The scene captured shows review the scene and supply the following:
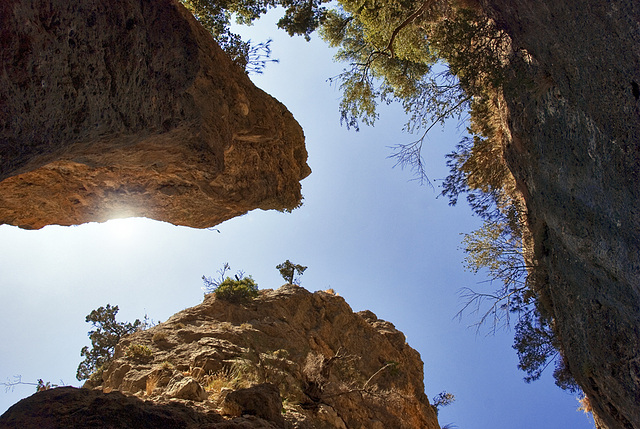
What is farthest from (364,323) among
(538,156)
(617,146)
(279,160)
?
(617,146)

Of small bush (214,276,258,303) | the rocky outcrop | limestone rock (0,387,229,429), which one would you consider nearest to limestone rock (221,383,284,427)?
limestone rock (0,387,229,429)

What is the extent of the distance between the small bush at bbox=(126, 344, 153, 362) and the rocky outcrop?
349 centimetres

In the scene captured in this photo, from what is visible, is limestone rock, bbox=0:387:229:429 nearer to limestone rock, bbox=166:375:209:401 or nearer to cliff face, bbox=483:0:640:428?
limestone rock, bbox=166:375:209:401

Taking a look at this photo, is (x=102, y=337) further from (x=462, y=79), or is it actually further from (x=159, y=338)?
(x=462, y=79)

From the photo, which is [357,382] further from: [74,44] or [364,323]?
[74,44]

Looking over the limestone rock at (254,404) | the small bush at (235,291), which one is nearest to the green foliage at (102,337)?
the small bush at (235,291)

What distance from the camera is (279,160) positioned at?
9.92 metres

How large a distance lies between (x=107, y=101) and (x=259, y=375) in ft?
19.7

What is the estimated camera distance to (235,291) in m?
13.5

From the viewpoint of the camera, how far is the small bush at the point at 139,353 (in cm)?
870

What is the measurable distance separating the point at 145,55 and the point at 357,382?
32.5ft

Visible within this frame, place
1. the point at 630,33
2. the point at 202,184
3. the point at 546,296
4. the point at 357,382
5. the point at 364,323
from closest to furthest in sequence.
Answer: the point at 630,33 → the point at 202,184 → the point at 546,296 → the point at 357,382 → the point at 364,323

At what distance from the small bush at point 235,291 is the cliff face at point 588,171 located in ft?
29.4

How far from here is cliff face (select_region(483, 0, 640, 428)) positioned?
580 centimetres
